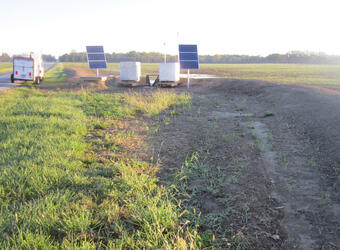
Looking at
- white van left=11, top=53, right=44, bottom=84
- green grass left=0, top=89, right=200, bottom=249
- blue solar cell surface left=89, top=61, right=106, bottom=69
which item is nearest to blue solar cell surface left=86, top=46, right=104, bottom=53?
blue solar cell surface left=89, top=61, right=106, bottom=69

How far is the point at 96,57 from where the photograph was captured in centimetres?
2245

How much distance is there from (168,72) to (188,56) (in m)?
2.10

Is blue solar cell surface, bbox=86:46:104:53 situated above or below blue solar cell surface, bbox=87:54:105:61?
above

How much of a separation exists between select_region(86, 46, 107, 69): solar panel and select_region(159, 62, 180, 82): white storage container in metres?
5.87

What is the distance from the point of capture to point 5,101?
34.8 feet

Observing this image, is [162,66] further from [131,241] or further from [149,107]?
[131,241]

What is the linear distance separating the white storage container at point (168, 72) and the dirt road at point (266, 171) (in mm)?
9926

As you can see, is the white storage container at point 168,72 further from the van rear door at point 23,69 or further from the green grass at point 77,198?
the green grass at point 77,198

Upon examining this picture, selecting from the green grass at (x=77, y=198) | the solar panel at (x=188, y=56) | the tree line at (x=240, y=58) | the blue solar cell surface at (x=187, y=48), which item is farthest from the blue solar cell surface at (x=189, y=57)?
the tree line at (x=240, y=58)

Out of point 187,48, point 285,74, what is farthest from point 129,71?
point 285,74

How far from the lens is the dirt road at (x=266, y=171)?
3176 millimetres

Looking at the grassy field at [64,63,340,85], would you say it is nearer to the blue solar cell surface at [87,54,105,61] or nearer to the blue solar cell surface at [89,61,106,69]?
the blue solar cell surface at [87,54,105,61]

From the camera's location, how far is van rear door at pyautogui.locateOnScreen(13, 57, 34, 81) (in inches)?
735

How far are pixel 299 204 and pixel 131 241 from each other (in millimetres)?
2492
